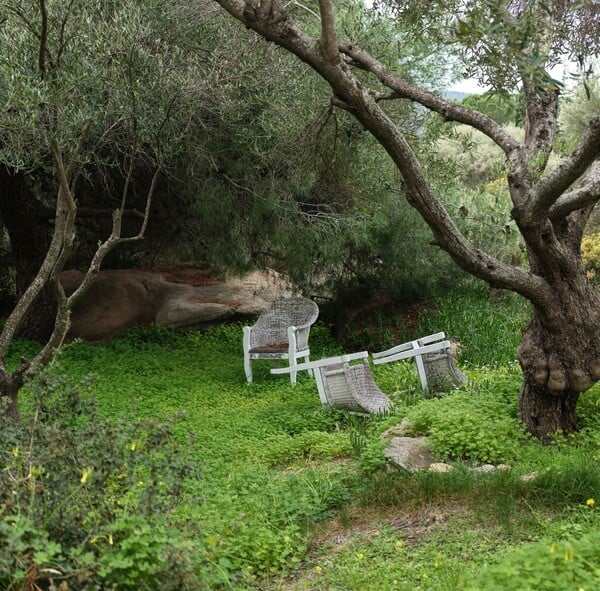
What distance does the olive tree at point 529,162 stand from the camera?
5.52 m

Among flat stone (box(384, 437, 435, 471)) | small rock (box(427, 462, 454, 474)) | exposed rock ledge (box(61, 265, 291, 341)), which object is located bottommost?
small rock (box(427, 462, 454, 474))

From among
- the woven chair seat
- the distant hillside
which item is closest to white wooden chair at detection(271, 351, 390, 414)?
the woven chair seat

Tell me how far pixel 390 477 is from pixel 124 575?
2.65 m

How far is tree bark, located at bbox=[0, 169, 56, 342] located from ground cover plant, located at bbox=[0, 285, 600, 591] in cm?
374

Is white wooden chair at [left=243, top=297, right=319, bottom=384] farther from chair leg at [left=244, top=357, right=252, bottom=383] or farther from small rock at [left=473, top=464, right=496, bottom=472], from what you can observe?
small rock at [left=473, top=464, right=496, bottom=472]

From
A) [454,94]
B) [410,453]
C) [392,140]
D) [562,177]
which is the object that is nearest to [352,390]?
[410,453]

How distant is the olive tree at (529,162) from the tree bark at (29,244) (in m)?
7.00

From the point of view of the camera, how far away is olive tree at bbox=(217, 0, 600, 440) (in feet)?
18.1

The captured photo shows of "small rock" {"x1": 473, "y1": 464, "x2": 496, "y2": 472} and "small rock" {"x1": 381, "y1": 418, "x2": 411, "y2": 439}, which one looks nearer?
"small rock" {"x1": 473, "y1": 464, "x2": 496, "y2": 472}

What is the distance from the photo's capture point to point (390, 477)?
19.4 ft

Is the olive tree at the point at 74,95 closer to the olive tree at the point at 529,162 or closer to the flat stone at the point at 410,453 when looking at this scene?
the olive tree at the point at 529,162

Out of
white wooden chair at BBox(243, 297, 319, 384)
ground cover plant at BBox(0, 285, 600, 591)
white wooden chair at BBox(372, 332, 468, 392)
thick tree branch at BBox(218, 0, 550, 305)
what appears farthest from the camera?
white wooden chair at BBox(243, 297, 319, 384)

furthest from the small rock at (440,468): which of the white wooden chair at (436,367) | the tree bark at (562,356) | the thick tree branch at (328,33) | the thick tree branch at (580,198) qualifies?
the thick tree branch at (328,33)

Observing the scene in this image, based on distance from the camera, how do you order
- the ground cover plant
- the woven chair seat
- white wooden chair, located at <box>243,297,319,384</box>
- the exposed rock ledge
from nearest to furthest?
1. the ground cover plant
2. the woven chair seat
3. white wooden chair, located at <box>243,297,319,384</box>
4. the exposed rock ledge
